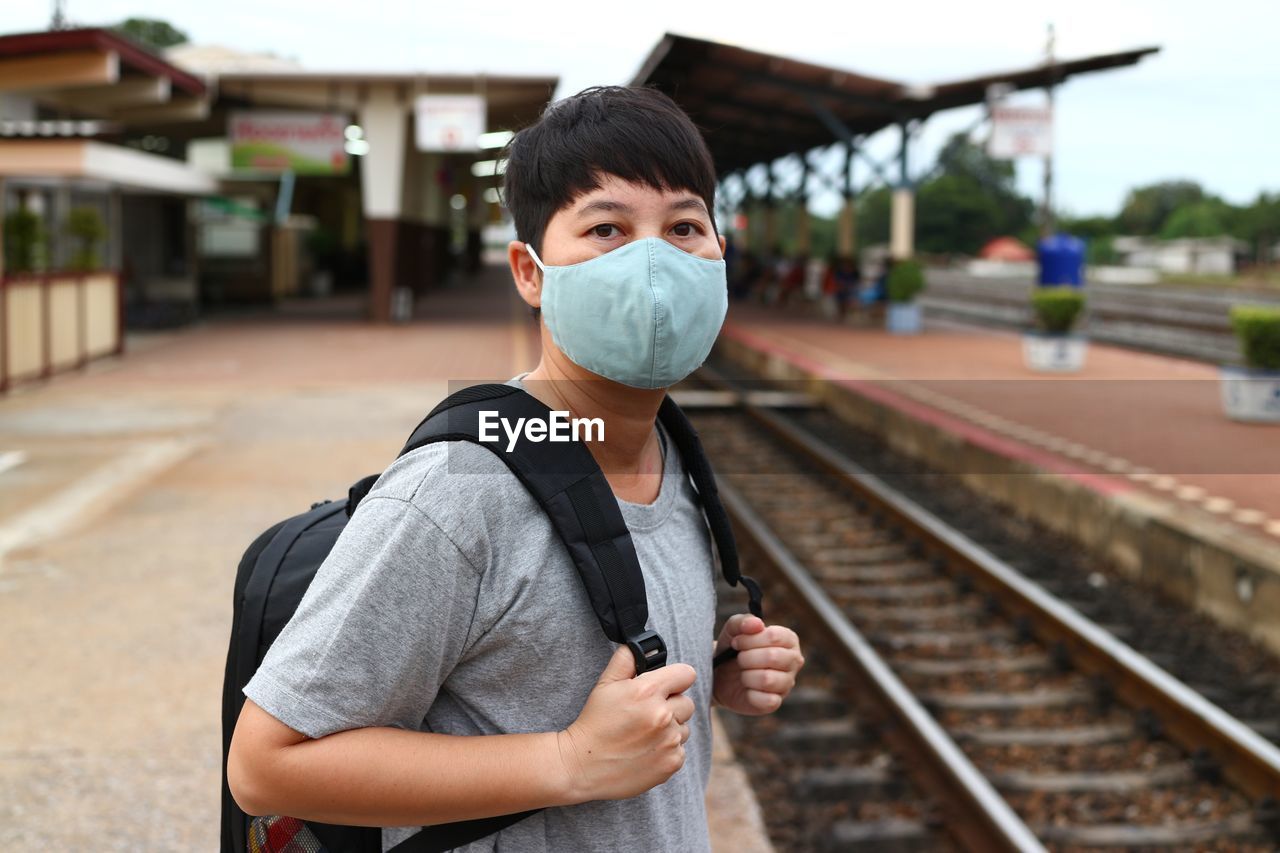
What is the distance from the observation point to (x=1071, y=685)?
19.0 ft

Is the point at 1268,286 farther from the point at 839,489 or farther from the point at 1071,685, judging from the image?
the point at 1071,685

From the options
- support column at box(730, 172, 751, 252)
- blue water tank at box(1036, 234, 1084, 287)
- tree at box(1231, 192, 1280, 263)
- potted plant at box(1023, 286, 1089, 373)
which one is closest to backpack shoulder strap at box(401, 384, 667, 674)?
potted plant at box(1023, 286, 1089, 373)

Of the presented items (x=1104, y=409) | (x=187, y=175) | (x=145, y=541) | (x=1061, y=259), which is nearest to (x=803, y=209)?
(x=1061, y=259)

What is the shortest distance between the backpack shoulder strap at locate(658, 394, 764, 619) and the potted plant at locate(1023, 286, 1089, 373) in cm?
1427

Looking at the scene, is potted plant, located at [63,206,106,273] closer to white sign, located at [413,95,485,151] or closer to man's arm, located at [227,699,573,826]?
white sign, located at [413,95,485,151]

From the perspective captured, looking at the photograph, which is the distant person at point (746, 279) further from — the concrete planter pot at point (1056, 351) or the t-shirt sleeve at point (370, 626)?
the t-shirt sleeve at point (370, 626)

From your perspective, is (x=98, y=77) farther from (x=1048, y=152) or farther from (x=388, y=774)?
(x=388, y=774)

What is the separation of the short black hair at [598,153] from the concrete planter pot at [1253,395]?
10.4 m

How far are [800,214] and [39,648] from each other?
28.5 m

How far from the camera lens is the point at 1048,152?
763 inches

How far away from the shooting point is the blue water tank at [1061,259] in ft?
60.0

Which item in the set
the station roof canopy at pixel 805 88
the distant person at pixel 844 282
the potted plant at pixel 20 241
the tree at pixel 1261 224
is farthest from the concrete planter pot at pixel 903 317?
the tree at pixel 1261 224

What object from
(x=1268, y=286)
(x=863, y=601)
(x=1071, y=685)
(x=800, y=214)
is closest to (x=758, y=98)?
(x=800, y=214)

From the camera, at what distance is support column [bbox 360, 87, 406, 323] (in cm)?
2556
